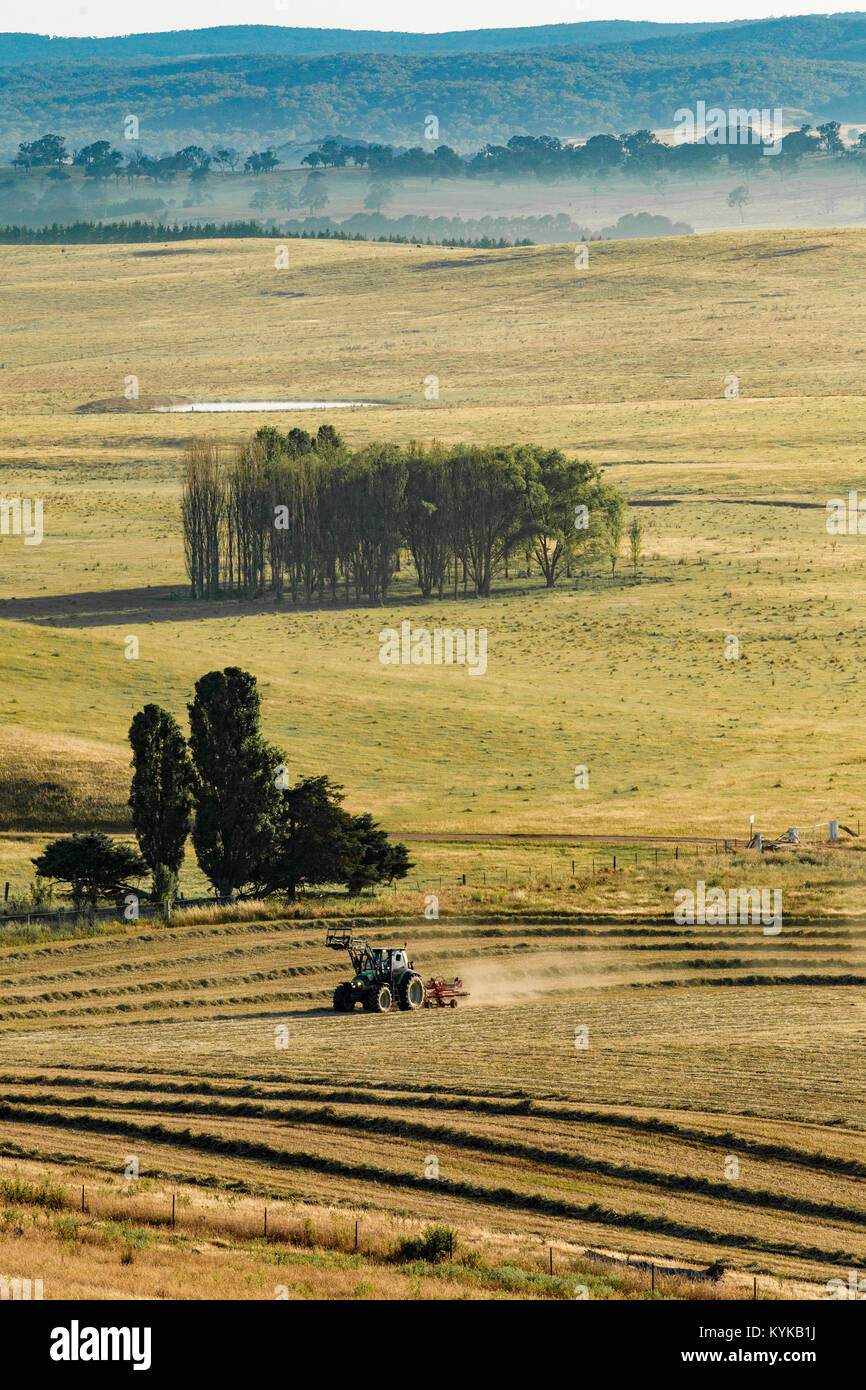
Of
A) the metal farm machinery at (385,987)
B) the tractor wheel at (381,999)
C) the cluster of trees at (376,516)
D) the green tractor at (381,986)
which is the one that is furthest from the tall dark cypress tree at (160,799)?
the cluster of trees at (376,516)

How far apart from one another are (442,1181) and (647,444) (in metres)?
168

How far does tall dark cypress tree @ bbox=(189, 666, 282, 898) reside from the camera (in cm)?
5881

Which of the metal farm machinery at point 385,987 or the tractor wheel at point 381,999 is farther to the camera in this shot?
the metal farm machinery at point 385,987

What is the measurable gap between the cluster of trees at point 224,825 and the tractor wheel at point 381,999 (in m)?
14.1

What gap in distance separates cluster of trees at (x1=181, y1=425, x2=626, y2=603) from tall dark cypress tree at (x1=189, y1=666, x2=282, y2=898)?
7432 centimetres

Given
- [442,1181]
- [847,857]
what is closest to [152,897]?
[847,857]

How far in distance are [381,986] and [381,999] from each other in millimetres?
334

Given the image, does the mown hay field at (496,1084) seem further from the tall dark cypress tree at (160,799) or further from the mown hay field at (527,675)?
the mown hay field at (527,675)

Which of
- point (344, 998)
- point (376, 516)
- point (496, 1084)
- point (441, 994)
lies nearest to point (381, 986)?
point (344, 998)

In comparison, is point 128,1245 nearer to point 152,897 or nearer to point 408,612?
point 152,897

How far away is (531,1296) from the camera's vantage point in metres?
22.9

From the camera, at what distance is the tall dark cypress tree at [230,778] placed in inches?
2315

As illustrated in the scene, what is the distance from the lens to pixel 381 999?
147ft

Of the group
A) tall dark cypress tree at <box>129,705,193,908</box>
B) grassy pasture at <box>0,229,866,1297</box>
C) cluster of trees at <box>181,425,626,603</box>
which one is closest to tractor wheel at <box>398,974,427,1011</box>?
grassy pasture at <box>0,229,866,1297</box>
